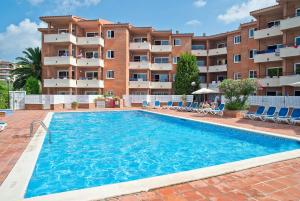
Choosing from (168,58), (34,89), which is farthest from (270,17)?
(34,89)

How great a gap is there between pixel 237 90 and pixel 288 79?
31.1 feet

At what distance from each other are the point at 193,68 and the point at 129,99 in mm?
11237

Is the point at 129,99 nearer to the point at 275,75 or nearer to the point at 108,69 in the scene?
the point at 108,69

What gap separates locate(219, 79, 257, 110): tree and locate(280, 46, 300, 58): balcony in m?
9.21

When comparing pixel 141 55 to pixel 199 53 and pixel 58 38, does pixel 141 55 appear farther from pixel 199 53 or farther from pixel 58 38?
pixel 58 38

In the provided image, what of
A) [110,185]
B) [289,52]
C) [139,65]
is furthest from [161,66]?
[110,185]

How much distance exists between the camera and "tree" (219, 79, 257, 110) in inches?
747

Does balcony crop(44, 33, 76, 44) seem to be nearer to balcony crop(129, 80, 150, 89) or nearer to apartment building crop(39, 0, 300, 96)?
apartment building crop(39, 0, 300, 96)

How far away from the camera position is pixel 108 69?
36.1 m

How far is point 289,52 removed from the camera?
24.8m

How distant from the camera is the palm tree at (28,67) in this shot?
3591 centimetres

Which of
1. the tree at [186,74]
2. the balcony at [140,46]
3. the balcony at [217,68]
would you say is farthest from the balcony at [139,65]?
the balcony at [217,68]

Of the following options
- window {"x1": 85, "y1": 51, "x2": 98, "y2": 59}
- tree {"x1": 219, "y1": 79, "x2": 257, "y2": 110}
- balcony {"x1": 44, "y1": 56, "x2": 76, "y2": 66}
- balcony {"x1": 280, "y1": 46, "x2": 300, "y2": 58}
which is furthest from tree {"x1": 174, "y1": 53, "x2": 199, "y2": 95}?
balcony {"x1": 44, "y1": 56, "x2": 76, "y2": 66}

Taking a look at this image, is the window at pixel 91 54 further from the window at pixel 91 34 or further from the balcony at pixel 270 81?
the balcony at pixel 270 81
